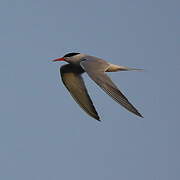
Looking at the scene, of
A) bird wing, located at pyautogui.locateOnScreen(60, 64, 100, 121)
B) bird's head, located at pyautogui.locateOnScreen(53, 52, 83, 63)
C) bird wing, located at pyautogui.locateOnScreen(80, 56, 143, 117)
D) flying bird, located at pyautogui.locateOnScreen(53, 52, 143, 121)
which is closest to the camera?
bird wing, located at pyautogui.locateOnScreen(80, 56, 143, 117)

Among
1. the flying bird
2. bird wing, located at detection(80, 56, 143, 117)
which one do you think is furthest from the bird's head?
bird wing, located at detection(80, 56, 143, 117)

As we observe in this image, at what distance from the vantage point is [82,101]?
1198cm

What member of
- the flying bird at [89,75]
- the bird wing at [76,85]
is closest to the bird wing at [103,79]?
the flying bird at [89,75]

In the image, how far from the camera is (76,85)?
40.7 feet

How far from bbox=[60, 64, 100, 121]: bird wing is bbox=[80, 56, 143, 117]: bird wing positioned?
107 centimetres

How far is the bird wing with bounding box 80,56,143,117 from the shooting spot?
8250 millimetres

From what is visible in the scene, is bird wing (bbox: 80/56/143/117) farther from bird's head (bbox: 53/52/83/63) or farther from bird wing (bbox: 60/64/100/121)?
bird wing (bbox: 60/64/100/121)

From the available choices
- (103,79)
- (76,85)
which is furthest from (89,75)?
(76,85)

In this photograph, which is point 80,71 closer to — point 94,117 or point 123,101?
point 94,117

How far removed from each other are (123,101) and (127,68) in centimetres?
274

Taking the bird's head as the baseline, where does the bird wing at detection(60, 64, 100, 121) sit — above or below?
below

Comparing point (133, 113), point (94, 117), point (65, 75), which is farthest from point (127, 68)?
point (133, 113)

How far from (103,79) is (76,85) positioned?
3.28 metres

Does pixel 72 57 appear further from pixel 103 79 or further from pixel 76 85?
pixel 103 79
